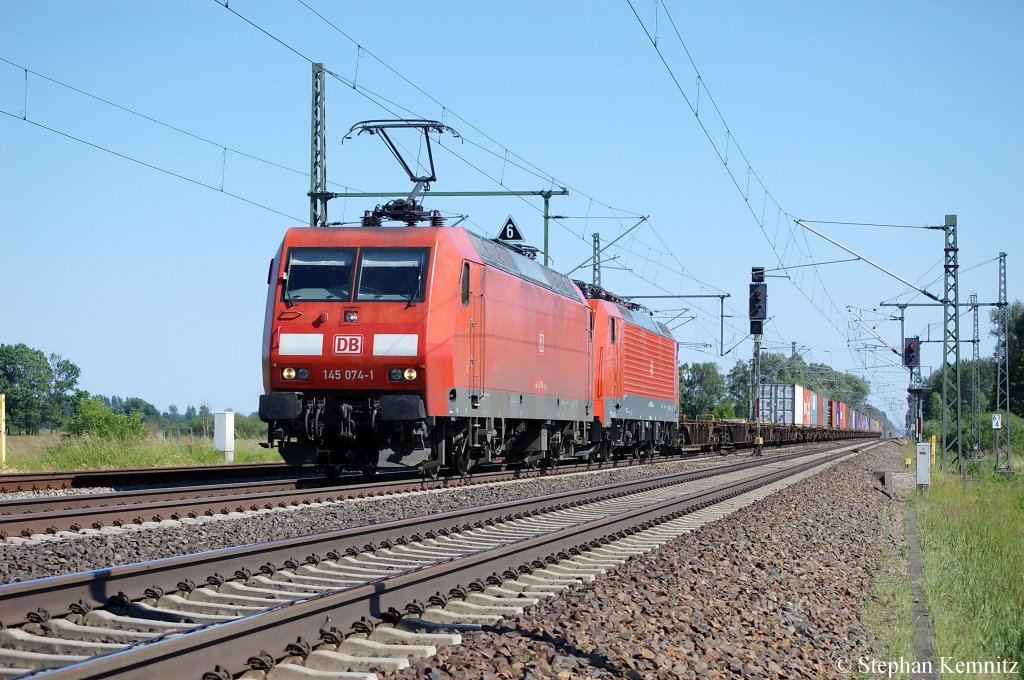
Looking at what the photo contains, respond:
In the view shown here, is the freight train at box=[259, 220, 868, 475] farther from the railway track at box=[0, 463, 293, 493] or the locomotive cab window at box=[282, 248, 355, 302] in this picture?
the railway track at box=[0, 463, 293, 493]

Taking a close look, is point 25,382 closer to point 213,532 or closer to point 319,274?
point 319,274

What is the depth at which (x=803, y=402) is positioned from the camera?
66250mm

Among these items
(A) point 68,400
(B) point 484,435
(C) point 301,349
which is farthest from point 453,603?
(A) point 68,400

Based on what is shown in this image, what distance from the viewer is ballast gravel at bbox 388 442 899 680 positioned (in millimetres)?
5812

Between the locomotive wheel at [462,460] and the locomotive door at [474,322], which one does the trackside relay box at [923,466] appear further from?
the locomotive door at [474,322]

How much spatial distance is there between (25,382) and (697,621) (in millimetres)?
121941

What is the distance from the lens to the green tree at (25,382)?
112812 mm

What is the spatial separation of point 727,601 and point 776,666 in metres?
1.58

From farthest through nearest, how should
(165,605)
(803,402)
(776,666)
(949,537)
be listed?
(803,402) < (949,537) < (165,605) < (776,666)

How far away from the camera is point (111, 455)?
22531 millimetres

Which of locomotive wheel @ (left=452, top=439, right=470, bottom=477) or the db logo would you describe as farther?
locomotive wheel @ (left=452, top=439, right=470, bottom=477)

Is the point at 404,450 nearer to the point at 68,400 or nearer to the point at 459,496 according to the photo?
the point at 459,496

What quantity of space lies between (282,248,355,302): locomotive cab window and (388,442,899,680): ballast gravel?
697 centimetres

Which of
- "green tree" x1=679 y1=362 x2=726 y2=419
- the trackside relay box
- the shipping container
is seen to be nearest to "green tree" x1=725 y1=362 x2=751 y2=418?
"green tree" x1=679 y1=362 x2=726 y2=419
